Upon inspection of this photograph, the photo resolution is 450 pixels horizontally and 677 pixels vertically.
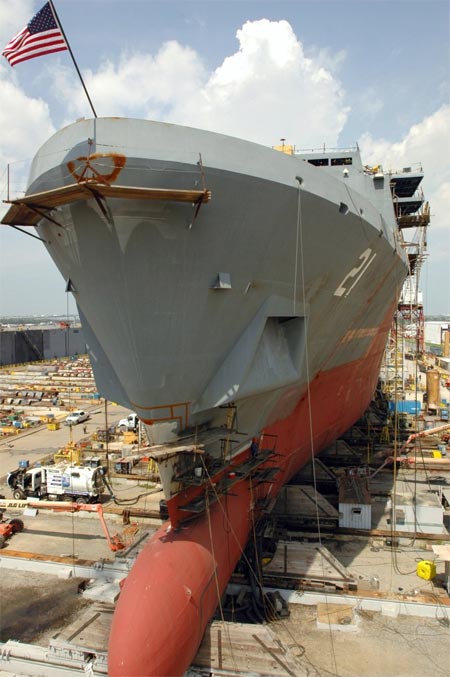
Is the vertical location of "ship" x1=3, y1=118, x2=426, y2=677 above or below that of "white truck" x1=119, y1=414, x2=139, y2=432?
above

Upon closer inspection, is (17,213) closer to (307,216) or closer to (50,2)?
(50,2)

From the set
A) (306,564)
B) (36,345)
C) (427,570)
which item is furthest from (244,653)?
(36,345)

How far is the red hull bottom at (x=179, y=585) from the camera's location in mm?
5996

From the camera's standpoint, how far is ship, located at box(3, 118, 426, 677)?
5.81 m

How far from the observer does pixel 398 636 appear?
813 centimetres

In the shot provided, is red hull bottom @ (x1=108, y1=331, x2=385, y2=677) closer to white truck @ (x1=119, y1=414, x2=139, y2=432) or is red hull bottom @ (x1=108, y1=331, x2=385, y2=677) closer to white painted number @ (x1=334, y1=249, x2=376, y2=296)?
white painted number @ (x1=334, y1=249, x2=376, y2=296)

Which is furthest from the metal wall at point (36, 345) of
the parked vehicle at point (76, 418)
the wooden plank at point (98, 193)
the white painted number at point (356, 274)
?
the wooden plank at point (98, 193)

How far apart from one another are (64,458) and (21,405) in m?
19.0

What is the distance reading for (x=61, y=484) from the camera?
50.6ft

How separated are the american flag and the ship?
3.45 feet

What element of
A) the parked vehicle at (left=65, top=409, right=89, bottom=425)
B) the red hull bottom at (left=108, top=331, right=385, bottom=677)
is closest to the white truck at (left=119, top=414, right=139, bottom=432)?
the parked vehicle at (left=65, top=409, right=89, bottom=425)

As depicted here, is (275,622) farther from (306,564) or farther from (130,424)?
(130,424)

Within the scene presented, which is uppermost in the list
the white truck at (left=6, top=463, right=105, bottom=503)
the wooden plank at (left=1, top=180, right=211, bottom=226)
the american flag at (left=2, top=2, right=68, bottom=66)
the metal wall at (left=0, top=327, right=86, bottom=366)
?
the american flag at (left=2, top=2, right=68, bottom=66)

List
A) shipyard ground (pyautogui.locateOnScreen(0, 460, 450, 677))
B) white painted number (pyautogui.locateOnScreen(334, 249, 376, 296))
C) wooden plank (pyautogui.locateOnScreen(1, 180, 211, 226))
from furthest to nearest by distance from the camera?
white painted number (pyautogui.locateOnScreen(334, 249, 376, 296)) → shipyard ground (pyautogui.locateOnScreen(0, 460, 450, 677)) → wooden plank (pyautogui.locateOnScreen(1, 180, 211, 226))
